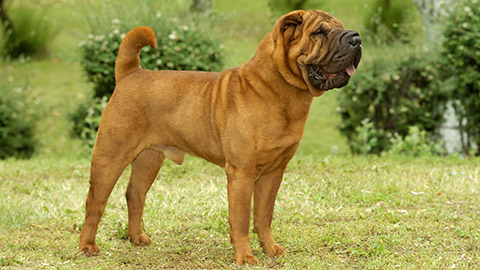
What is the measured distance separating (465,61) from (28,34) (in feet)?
40.2

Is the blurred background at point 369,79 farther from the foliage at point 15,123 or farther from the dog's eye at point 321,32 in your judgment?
the dog's eye at point 321,32

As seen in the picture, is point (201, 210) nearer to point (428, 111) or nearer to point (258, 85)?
point (258, 85)

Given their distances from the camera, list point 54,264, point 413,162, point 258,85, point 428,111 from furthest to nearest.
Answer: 1. point 428,111
2. point 413,162
3. point 54,264
4. point 258,85

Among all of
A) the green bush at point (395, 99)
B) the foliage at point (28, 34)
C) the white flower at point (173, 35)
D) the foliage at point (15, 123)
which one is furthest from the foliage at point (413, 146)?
the foliage at point (28, 34)

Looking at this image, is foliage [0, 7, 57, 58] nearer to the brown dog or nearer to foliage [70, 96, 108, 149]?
foliage [70, 96, 108, 149]

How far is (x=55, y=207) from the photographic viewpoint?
659 cm

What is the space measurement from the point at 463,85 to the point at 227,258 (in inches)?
220

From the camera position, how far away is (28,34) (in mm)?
17844

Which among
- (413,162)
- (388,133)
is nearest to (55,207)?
(413,162)

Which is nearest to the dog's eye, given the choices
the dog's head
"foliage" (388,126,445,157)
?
the dog's head

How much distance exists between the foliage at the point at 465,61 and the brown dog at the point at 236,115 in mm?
5284

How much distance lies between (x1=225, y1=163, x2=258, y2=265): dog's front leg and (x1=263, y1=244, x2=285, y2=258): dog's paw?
407mm

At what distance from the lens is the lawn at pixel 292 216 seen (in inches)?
203

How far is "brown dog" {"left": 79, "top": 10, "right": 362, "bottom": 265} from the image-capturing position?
4.43m
